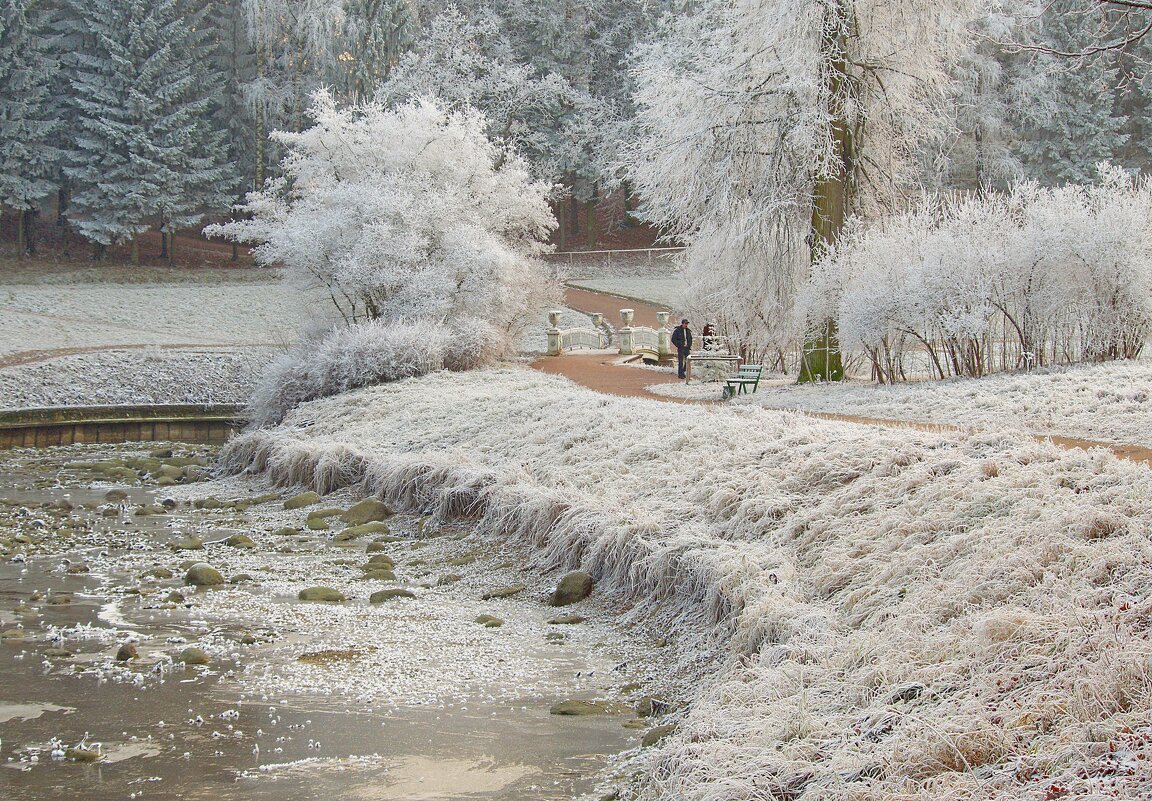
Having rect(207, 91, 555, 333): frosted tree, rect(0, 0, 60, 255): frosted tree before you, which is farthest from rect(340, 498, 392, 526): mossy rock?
rect(0, 0, 60, 255): frosted tree

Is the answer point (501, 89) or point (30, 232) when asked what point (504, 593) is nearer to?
point (501, 89)

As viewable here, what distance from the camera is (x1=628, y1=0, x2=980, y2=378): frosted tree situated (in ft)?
64.0

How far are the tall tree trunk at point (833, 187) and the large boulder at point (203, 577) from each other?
12048 millimetres

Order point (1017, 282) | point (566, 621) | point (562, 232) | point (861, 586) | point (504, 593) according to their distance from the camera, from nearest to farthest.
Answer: point (861, 586) < point (566, 621) < point (504, 593) < point (1017, 282) < point (562, 232)

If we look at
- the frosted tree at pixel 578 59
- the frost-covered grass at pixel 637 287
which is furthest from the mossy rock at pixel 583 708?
the frosted tree at pixel 578 59

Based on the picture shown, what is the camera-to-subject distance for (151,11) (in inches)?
1694

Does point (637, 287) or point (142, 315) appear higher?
point (637, 287)

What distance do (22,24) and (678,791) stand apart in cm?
4438

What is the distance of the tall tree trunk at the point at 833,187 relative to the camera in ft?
64.3

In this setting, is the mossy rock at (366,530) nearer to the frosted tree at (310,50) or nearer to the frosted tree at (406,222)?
the frosted tree at (406,222)

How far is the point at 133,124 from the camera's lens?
1677 inches

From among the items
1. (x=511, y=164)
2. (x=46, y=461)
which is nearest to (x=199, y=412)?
(x=46, y=461)

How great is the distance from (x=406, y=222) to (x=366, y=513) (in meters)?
11.6

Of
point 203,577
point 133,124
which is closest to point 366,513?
point 203,577
